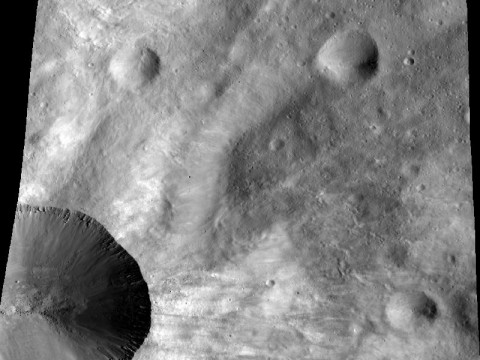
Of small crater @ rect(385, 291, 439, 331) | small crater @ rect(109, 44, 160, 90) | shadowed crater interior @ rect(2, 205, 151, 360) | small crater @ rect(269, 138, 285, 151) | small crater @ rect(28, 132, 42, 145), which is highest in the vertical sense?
small crater @ rect(269, 138, 285, 151)

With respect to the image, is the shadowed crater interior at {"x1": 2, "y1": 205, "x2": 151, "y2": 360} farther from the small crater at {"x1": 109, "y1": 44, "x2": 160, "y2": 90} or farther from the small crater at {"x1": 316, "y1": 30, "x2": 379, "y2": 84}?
the small crater at {"x1": 316, "y1": 30, "x2": 379, "y2": 84}

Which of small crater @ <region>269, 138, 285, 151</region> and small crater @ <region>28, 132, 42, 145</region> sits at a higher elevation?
small crater @ <region>269, 138, 285, 151</region>

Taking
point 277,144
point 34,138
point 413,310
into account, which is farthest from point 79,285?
point 413,310

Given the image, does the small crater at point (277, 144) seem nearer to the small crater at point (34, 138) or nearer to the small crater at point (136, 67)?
the small crater at point (136, 67)

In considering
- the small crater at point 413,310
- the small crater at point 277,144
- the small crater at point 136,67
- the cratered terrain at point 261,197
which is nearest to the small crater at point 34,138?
the cratered terrain at point 261,197

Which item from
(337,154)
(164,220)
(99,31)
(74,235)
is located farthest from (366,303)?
(99,31)

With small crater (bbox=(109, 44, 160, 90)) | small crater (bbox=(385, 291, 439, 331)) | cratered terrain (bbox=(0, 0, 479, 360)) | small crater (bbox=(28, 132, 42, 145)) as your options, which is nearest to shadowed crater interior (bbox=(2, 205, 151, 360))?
cratered terrain (bbox=(0, 0, 479, 360))

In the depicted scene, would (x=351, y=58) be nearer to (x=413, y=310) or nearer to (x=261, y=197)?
(x=261, y=197)

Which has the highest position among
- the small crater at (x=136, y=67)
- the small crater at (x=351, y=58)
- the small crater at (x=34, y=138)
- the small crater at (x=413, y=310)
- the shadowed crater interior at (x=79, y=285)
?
the small crater at (x=351, y=58)

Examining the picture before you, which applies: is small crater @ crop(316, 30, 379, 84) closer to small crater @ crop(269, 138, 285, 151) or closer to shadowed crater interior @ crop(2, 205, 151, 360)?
small crater @ crop(269, 138, 285, 151)

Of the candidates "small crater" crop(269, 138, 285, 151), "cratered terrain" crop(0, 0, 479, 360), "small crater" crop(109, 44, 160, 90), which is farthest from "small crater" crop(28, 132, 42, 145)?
"small crater" crop(269, 138, 285, 151)
